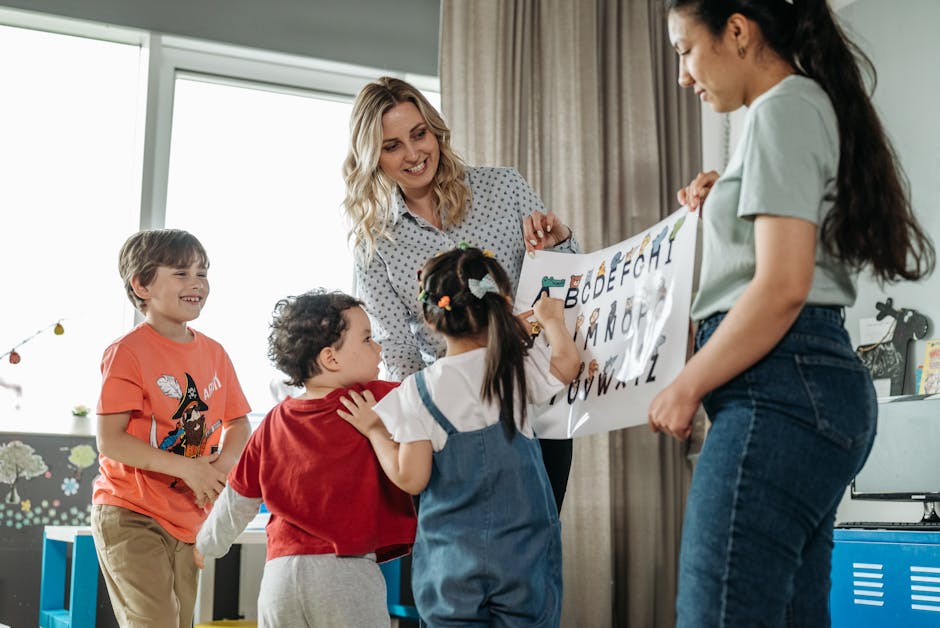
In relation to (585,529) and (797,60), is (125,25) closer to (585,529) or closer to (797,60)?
(585,529)

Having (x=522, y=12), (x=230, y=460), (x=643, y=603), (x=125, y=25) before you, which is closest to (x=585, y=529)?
(x=643, y=603)

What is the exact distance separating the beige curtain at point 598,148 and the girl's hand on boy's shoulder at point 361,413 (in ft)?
6.10

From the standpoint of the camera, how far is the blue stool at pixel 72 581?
7.36 ft

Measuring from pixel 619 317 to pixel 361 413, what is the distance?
48 centimetres

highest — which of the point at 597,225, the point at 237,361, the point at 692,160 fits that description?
the point at 692,160

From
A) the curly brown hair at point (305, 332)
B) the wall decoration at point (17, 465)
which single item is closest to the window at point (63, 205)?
the wall decoration at point (17, 465)

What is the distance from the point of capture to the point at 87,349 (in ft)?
10.0

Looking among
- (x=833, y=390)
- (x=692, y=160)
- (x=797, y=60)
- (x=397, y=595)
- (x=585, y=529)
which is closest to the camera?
(x=833, y=390)

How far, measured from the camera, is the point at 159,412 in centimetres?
205

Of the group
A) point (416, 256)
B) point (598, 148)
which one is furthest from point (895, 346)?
point (416, 256)

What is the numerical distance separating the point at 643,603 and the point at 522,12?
2209 millimetres

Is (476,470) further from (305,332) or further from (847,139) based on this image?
(847,139)

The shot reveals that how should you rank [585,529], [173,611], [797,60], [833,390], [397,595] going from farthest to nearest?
[585,529] → [397,595] → [173,611] → [797,60] → [833,390]

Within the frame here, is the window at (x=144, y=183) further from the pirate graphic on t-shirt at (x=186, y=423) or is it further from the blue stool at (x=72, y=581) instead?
the pirate graphic on t-shirt at (x=186, y=423)
